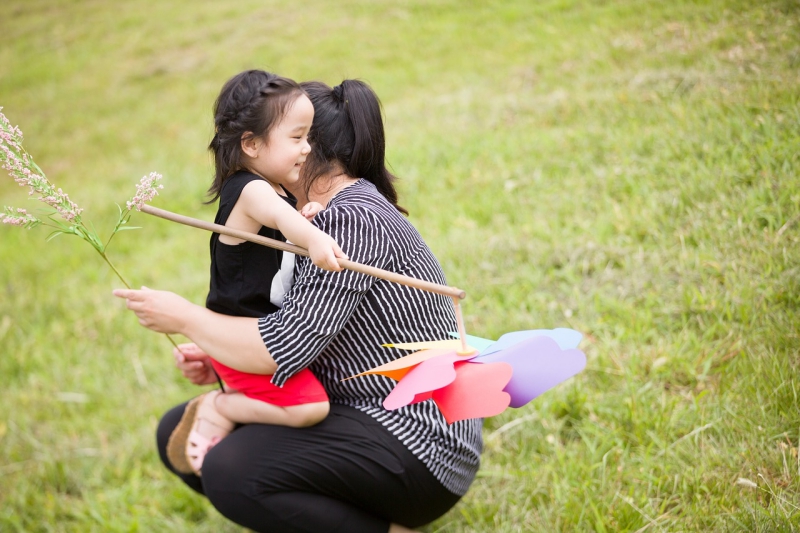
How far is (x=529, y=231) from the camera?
337 cm

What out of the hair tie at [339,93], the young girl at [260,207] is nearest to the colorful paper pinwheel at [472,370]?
the young girl at [260,207]

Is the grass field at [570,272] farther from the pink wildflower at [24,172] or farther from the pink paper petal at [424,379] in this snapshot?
the pink wildflower at [24,172]

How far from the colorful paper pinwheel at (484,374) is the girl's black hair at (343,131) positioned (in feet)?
2.00

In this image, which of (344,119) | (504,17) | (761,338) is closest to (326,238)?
(344,119)

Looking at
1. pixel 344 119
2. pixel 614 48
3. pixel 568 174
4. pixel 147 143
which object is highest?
pixel 344 119

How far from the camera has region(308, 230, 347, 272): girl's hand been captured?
151 cm

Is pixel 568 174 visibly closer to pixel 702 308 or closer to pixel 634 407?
pixel 702 308

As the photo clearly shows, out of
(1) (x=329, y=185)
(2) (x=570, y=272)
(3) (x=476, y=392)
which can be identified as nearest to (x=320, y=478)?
(3) (x=476, y=392)

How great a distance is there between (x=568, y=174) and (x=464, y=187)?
2.06ft

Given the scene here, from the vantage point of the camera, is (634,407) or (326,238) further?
(634,407)

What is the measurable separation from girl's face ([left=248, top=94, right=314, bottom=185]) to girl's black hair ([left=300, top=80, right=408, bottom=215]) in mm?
104

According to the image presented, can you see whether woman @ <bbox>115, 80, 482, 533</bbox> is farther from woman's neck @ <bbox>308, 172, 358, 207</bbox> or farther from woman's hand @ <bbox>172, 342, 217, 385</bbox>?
woman's hand @ <bbox>172, 342, 217, 385</bbox>

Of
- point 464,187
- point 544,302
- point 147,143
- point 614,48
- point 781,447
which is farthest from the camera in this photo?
point 147,143

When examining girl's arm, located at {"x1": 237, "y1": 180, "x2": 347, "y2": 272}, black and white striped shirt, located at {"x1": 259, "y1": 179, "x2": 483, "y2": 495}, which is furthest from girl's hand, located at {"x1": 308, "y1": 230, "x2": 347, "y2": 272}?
black and white striped shirt, located at {"x1": 259, "y1": 179, "x2": 483, "y2": 495}
